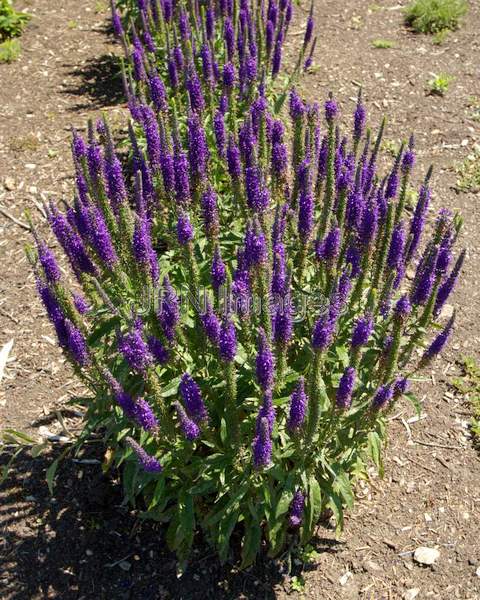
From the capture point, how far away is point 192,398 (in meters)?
3.23

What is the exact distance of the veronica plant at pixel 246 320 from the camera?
3293mm

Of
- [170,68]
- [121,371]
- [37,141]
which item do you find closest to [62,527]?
[121,371]

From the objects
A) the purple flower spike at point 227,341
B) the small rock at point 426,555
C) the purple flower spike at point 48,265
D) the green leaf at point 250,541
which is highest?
the purple flower spike at point 48,265

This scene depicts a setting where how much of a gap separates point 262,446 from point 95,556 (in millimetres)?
2244

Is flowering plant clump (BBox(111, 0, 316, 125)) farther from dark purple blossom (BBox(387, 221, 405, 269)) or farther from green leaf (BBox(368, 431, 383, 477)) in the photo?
green leaf (BBox(368, 431, 383, 477))

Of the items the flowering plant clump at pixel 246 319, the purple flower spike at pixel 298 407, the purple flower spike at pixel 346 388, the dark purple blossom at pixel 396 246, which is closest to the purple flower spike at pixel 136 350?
the flowering plant clump at pixel 246 319

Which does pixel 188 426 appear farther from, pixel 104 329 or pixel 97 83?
pixel 97 83

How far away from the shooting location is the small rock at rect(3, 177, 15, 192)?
26.0ft

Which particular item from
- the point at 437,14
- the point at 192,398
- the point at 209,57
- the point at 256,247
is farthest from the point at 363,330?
the point at 437,14

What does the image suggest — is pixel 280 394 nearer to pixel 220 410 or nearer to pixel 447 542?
pixel 220 410

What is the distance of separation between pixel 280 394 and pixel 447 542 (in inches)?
77.7

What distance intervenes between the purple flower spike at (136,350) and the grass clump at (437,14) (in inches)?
407

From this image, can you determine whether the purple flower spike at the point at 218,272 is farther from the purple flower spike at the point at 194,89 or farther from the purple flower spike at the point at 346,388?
the purple flower spike at the point at 194,89

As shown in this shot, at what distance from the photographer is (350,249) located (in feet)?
12.9
